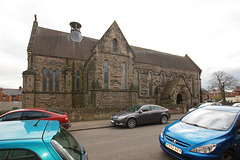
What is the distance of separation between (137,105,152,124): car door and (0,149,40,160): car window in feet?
24.5

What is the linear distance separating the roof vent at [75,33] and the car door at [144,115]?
19406 mm

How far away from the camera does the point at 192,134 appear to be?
3373 mm

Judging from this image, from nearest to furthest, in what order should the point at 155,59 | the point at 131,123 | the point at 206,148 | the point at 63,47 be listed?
the point at 206,148 → the point at 131,123 → the point at 63,47 → the point at 155,59

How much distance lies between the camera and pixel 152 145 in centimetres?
492

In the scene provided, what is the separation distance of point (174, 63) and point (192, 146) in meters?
27.1

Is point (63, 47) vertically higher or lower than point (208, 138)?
higher

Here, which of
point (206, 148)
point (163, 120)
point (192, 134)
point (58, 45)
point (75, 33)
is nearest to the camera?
point (206, 148)

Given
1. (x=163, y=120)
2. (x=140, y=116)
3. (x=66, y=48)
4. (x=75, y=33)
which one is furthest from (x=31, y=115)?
(x=75, y=33)

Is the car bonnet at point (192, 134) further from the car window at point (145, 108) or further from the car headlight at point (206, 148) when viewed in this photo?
the car window at point (145, 108)

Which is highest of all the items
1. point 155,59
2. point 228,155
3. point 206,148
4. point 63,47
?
point 63,47

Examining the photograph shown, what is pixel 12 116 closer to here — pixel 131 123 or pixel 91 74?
pixel 131 123

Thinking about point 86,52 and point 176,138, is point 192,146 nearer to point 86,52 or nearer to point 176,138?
point 176,138

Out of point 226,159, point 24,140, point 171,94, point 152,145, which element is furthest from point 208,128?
point 171,94

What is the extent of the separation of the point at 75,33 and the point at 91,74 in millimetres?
12019
